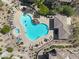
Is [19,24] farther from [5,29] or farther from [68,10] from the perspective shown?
[68,10]

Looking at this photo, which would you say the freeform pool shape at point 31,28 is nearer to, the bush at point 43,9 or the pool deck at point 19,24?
the pool deck at point 19,24

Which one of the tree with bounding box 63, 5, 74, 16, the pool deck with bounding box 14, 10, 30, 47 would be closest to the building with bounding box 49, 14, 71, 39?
the tree with bounding box 63, 5, 74, 16

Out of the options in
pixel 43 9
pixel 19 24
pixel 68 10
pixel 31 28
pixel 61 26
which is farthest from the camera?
pixel 31 28

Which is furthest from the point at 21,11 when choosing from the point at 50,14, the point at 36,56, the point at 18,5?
the point at 36,56

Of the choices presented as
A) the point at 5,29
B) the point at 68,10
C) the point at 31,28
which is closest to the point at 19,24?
the point at 31,28

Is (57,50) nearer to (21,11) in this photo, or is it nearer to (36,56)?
(36,56)

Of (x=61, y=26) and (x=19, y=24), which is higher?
(x=19, y=24)

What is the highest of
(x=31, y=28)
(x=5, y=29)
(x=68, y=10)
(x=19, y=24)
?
(x=68, y=10)

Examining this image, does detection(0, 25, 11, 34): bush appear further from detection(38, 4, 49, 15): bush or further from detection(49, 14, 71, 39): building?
detection(49, 14, 71, 39): building
